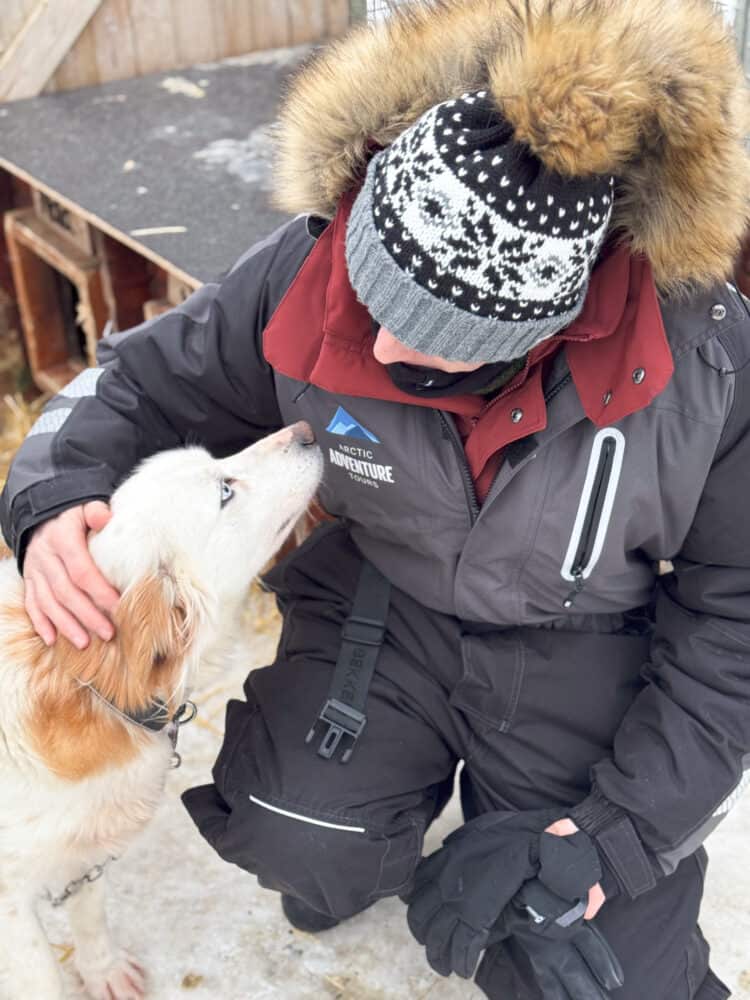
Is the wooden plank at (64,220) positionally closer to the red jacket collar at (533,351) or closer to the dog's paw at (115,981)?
the red jacket collar at (533,351)

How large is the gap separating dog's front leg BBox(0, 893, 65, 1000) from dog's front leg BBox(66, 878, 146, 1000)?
15cm

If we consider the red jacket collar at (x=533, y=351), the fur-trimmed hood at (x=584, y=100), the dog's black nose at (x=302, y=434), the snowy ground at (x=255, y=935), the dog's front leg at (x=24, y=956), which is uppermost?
the fur-trimmed hood at (x=584, y=100)

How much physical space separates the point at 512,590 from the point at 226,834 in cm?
72

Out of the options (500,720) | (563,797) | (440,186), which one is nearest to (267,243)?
(440,186)

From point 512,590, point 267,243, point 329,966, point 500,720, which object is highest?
point 267,243

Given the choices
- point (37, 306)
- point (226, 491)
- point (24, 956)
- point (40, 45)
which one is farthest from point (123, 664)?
point (40, 45)

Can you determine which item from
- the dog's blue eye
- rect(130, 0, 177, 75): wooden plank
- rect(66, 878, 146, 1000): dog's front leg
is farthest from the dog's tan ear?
rect(130, 0, 177, 75): wooden plank

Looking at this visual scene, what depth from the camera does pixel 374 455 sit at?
2.04 metres

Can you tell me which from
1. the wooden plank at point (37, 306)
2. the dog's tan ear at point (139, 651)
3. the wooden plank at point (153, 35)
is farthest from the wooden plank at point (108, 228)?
the dog's tan ear at point (139, 651)

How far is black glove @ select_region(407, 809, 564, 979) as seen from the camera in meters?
1.97

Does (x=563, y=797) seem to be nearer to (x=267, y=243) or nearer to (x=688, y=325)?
(x=688, y=325)

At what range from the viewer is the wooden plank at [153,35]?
4.07 m

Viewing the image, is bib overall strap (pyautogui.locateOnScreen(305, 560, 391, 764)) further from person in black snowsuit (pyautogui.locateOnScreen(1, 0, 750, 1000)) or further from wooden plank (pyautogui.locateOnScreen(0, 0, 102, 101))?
wooden plank (pyautogui.locateOnScreen(0, 0, 102, 101))

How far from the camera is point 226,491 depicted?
1999mm
